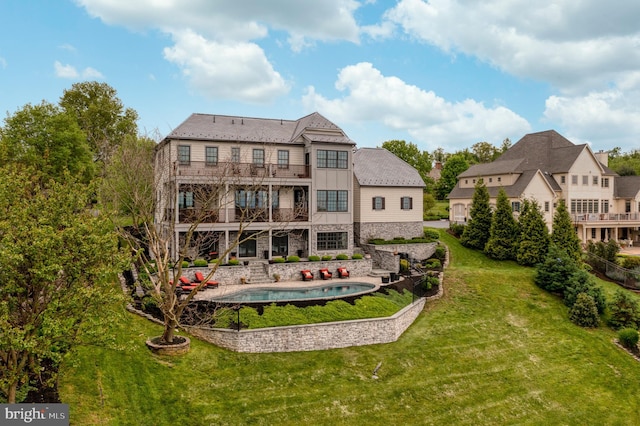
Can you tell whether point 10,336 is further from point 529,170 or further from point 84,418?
point 529,170

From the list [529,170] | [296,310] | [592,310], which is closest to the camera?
[296,310]

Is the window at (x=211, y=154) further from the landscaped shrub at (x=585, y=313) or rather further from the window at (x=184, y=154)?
the landscaped shrub at (x=585, y=313)

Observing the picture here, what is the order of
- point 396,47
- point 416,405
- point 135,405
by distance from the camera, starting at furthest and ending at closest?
1. point 396,47
2. point 416,405
3. point 135,405

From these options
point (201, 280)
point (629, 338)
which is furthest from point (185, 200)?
point (629, 338)

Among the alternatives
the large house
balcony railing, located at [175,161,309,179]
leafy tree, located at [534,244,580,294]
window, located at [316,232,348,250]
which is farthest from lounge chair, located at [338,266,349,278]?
leafy tree, located at [534,244,580,294]

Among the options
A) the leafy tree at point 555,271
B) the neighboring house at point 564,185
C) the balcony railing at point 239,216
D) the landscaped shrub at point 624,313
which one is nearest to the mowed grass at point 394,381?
the landscaped shrub at point 624,313

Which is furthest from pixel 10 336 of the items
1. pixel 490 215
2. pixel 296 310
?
pixel 490 215

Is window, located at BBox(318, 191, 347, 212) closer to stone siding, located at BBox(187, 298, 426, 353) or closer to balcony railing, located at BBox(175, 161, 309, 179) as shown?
balcony railing, located at BBox(175, 161, 309, 179)

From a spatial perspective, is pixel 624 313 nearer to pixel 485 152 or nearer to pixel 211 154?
pixel 211 154
